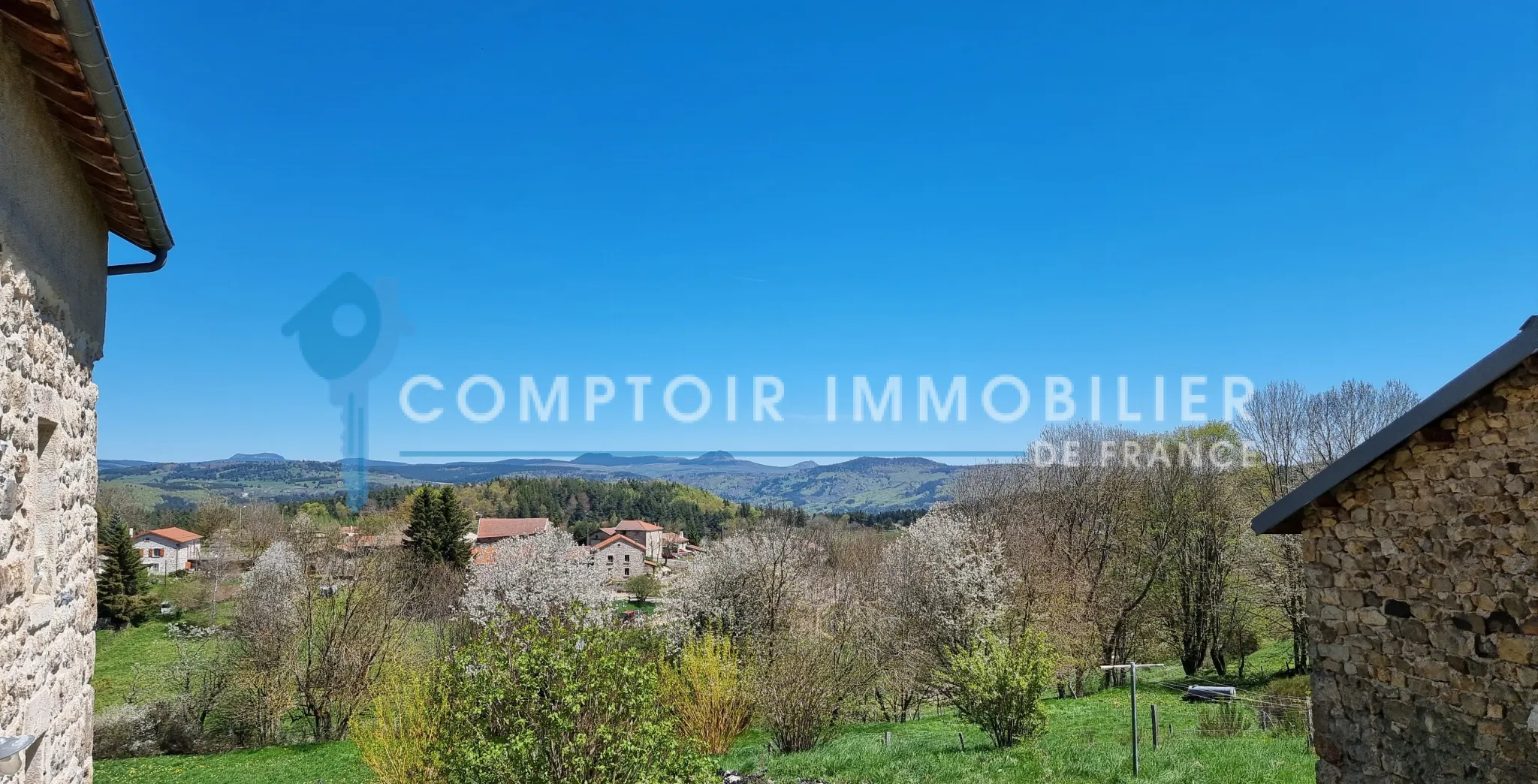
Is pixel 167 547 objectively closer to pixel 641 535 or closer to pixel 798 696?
pixel 641 535

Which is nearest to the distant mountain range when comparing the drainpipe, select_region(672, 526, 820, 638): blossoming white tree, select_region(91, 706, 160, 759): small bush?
select_region(672, 526, 820, 638): blossoming white tree

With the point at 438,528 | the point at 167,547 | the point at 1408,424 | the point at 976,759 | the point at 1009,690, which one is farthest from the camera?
the point at 167,547

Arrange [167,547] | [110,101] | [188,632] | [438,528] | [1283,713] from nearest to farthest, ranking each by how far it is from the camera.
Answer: [110,101]
[1283,713]
[188,632]
[438,528]
[167,547]

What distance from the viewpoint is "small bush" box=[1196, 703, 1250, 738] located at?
13.8 metres

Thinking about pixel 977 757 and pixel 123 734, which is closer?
pixel 977 757

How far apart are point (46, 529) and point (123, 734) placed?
78.4ft

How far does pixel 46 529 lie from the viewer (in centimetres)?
408

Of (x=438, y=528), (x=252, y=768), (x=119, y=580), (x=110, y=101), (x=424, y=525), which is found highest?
(x=110, y=101)

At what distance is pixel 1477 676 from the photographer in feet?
16.1

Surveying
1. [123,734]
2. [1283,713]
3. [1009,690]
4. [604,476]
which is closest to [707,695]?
[1009,690]

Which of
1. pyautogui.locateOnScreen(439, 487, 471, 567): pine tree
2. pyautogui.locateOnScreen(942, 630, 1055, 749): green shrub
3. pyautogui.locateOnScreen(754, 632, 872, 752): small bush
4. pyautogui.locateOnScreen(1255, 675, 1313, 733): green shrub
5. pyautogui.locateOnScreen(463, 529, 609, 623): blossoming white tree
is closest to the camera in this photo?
pyautogui.locateOnScreen(942, 630, 1055, 749): green shrub

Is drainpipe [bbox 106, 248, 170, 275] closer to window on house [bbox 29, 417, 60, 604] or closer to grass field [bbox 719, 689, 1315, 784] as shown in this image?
window on house [bbox 29, 417, 60, 604]

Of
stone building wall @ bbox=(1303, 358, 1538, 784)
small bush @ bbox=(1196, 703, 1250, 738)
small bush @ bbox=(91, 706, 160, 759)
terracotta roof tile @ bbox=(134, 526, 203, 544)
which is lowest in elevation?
small bush @ bbox=(91, 706, 160, 759)

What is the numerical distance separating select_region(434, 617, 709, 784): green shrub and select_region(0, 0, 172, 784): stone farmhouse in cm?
395
